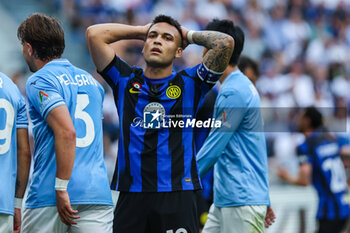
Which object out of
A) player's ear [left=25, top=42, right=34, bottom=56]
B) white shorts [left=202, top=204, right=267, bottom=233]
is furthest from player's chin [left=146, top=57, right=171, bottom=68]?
white shorts [left=202, top=204, right=267, bottom=233]

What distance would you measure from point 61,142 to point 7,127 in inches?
20.9

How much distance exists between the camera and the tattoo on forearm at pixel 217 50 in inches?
185

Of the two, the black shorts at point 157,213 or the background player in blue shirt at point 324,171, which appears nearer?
the black shorts at point 157,213

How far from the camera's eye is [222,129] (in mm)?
5230

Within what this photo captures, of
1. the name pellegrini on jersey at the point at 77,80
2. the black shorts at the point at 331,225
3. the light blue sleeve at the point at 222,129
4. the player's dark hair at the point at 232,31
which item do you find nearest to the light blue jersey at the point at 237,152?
the light blue sleeve at the point at 222,129

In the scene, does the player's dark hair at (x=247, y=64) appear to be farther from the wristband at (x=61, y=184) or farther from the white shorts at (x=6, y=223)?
the white shorts at (x=6, y=223)

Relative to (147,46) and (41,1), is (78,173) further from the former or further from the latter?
(41,1)

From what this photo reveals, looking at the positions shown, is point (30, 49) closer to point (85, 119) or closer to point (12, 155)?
point (85, 119)

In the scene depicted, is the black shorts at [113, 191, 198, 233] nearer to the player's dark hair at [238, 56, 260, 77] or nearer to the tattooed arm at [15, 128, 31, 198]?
the tattooed arm at [15, 128, 31, 198]

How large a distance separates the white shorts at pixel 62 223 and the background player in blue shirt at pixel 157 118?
35 cm

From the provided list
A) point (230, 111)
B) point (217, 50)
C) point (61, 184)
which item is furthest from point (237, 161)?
point (61, 184)

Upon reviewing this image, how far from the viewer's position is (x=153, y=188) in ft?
14.8

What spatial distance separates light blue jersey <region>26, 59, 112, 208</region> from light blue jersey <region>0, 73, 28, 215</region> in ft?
0.46

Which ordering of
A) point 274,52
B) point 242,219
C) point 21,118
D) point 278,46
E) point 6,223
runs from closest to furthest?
point 6,223
point 21,118
point 242,219
point 274,52
point 278,46
